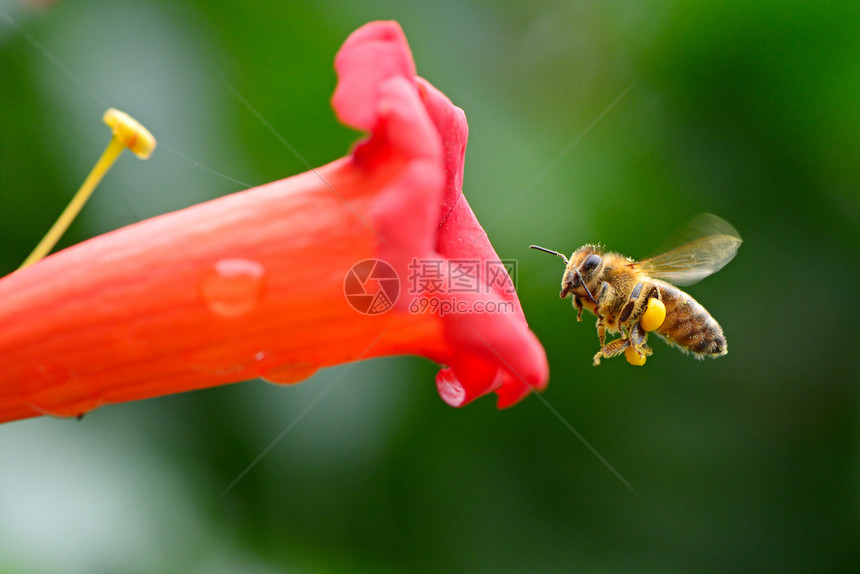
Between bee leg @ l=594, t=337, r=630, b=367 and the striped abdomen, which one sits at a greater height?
the striped abdomen

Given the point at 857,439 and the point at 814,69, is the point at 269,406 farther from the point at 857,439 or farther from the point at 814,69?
the point at 814,69

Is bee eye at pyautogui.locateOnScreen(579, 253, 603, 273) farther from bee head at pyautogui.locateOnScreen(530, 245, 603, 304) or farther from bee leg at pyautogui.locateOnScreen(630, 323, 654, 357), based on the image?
bee leg at pyautogui.locateOnScreen(630, 323, 654, 357)

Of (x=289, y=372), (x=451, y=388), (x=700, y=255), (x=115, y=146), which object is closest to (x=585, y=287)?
(x=700, y=255)

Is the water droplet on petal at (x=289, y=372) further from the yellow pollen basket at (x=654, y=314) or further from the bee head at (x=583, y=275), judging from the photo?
the yellow pollen basket at (x=654, y=314)

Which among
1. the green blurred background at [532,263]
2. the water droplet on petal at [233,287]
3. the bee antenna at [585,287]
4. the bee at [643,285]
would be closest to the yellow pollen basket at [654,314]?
the bee at [643,285]

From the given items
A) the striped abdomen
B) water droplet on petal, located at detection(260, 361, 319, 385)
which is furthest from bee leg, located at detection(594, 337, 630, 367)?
water droplet on petal, located at detection(260, 361, 319, 385)

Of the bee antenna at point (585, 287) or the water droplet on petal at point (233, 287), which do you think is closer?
the water droplet on petal at point (233, 287)
